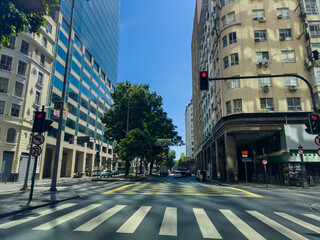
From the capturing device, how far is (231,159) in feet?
89.7

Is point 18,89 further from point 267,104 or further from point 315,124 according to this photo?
point 267,104

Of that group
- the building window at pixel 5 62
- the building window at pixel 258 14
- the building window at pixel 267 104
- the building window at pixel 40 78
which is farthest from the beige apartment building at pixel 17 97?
the building window at pixel 267 104

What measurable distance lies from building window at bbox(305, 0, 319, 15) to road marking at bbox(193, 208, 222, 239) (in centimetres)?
3161

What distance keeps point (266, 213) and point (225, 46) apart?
26268 millimetres

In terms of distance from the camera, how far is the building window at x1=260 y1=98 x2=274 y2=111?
2627 cm

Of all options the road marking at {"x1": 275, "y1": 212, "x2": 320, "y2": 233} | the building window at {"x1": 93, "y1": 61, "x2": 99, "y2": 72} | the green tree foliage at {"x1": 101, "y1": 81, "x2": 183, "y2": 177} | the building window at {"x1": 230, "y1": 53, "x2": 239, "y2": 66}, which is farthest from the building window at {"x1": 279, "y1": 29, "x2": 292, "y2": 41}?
the building window at {"x1": 93, "y1": 61, "x2": 99, "y2": 72}

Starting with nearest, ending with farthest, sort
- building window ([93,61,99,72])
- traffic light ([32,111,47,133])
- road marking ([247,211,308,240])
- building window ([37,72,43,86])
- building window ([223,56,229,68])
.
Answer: road marking ([247,211,308,240]), traffic light ([32,111,47,133]), building window ([223,56,229,68]), building window ([37,72,43,86]), building window ([93,61,99,72])

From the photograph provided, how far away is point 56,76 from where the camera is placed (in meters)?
35.6

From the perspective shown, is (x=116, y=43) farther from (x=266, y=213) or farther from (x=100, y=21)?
(x=266, y=213)

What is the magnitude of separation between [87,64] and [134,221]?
5041 centimetres

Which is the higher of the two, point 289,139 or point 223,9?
point 223,9

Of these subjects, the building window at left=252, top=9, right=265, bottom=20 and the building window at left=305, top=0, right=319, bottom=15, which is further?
the building window at left=252, top=9, right=265, bottom=20

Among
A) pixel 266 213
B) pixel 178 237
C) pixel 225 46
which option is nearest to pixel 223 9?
pixel 225 46

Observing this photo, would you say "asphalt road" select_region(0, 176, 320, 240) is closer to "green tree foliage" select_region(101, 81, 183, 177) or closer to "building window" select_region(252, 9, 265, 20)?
"green tree foliage" select_region(101, 81, 183, 177)
